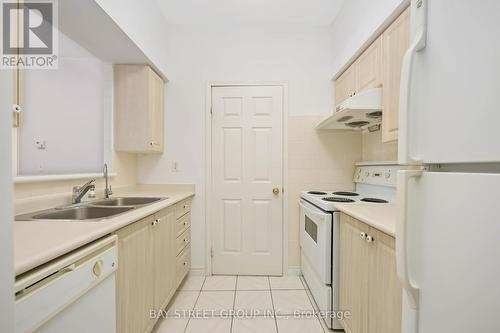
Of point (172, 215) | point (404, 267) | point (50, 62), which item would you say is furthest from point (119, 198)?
point (404, 267)

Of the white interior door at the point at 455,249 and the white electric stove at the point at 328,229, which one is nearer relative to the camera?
the white interior door at the point at 455,249

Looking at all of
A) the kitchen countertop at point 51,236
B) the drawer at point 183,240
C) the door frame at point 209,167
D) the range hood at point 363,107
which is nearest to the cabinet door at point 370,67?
the range hood at point 363,107

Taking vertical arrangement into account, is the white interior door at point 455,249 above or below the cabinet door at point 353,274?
above

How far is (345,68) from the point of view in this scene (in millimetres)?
2303

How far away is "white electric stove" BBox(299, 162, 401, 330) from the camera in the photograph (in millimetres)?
1715

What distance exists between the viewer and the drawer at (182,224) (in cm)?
214

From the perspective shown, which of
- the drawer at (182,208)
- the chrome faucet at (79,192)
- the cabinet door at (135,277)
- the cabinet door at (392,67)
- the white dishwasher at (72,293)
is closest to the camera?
the white dishwasher at (72,293)

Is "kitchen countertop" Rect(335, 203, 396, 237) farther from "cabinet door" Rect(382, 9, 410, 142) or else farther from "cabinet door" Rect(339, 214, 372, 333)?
"cabinet door" Rect(382, 9, 410, 142)

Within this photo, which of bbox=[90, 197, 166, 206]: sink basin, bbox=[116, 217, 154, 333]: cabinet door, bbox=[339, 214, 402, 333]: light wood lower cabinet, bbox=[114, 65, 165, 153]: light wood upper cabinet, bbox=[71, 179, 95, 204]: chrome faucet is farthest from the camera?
bbox=[114, 65, 165, 153]: light wood upper cabinet

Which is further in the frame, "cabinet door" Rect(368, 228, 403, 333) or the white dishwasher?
"cabinet door" Rect(368, 228, 403, 333)

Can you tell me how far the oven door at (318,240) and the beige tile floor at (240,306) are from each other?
36 cm

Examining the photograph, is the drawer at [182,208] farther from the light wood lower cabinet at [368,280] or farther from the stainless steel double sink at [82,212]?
the light wood lower cabinet at [368,280]

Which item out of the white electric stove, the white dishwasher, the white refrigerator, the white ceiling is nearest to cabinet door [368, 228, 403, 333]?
the white refrigerator

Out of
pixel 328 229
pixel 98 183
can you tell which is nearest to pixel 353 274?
pixel 328 229
